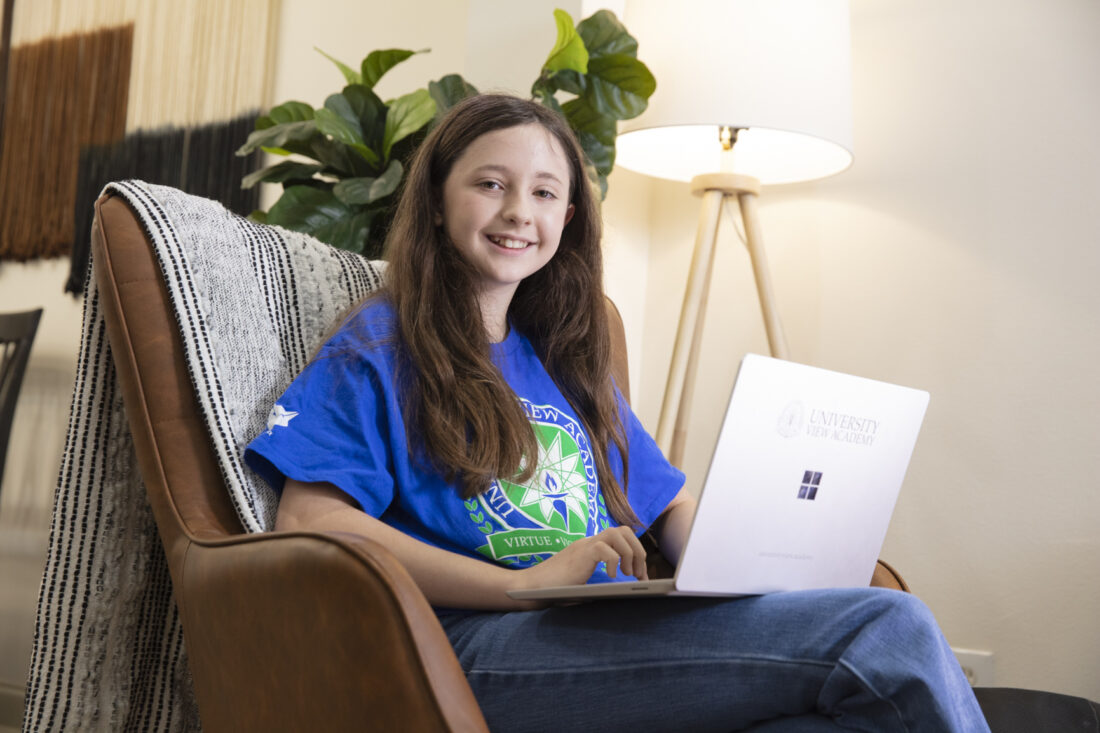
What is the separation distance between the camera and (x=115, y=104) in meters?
2.84

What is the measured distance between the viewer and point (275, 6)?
8.84 feet

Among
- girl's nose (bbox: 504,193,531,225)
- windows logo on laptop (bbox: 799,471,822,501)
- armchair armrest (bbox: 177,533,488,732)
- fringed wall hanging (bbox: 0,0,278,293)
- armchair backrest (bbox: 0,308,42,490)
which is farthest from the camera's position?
fringed wall hanging (bbox: 0,0,278,293)

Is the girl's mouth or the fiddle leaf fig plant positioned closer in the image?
the girl's mouth

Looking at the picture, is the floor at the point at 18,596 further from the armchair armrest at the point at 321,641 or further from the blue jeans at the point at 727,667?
the blue jeans at the point at 727,667

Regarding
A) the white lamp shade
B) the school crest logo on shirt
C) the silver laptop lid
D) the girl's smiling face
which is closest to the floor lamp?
the white lamp shade

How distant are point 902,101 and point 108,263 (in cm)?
159

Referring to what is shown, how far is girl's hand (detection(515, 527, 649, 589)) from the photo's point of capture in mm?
916

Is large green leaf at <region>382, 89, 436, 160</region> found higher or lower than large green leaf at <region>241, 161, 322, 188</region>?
higher

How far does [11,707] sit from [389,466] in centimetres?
199

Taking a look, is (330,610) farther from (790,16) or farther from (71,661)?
(790,16)

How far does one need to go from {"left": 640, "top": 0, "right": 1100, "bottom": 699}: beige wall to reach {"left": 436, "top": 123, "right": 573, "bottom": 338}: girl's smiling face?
103 centimetres

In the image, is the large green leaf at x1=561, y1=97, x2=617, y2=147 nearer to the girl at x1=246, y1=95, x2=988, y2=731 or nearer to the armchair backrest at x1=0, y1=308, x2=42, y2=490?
the girl at x1=246, y1=95, x2=988, y2=731

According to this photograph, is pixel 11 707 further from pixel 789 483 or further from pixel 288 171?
pixel 789 483

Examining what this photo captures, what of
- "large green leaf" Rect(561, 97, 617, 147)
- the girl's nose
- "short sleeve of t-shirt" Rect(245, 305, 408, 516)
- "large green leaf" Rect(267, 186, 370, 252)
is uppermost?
"large green leaf" Rect(561, 97, 617, 147)
